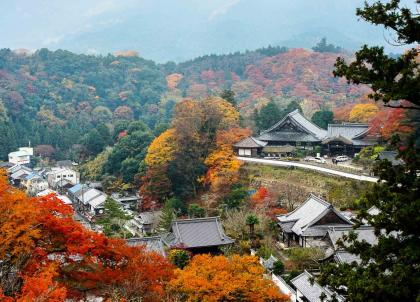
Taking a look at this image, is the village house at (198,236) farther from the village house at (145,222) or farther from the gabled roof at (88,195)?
the gabled roof at (88,195)

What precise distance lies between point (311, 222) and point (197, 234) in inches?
236

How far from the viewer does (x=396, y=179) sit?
8.66 metres

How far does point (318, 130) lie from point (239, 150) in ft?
26.5

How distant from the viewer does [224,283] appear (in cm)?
1573

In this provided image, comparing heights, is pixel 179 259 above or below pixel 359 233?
below

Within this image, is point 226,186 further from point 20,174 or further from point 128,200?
point 20,174

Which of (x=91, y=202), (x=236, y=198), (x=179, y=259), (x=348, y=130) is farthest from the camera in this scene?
(x=91, y=202)

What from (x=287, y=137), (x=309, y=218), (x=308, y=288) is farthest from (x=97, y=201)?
(x=308, y=288)

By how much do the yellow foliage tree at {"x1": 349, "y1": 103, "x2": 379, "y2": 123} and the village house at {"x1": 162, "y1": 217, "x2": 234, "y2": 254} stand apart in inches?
1062

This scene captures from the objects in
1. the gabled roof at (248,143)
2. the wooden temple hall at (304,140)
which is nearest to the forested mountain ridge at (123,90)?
the wooden temple hall at (304,140)

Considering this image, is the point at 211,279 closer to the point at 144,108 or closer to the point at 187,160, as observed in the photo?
the point at 187,160

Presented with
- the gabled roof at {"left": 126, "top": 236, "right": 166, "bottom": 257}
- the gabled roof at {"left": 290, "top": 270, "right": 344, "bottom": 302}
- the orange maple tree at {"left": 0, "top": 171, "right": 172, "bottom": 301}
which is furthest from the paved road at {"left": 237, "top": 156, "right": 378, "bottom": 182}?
the orange maple tree at {"left": 0, "top": 171, "right": 172, "bottom": 301}

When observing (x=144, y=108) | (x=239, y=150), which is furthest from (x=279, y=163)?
(x=144, y=108)

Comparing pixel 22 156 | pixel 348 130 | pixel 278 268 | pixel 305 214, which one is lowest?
pixel 22 156
